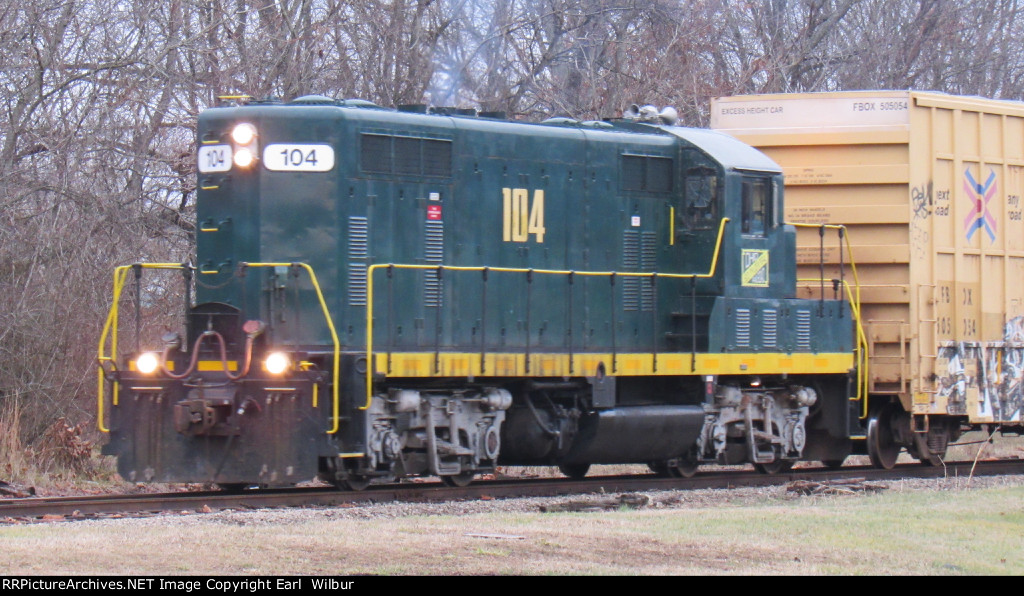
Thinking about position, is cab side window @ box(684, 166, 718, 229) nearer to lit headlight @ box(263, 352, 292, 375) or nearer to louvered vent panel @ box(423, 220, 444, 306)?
louvered vent panel @ box(423, 220, 444, 306)

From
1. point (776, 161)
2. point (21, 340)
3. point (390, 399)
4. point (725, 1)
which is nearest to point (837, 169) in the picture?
point (776, 161)

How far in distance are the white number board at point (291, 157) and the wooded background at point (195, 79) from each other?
4.92 metres

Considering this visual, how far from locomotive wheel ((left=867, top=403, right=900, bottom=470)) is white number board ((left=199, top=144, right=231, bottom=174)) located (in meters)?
7.98

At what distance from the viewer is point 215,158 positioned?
11.6 m

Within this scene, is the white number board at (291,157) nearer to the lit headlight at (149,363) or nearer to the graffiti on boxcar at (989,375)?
the lit headlight at (149,363)

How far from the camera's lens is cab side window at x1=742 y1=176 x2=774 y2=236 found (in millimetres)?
13492

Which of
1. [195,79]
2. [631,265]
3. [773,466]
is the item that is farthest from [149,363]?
[195,79]

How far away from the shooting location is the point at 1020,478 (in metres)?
14.0

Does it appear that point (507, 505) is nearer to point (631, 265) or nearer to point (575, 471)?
point (575, 471)

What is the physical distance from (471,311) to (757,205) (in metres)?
3.46

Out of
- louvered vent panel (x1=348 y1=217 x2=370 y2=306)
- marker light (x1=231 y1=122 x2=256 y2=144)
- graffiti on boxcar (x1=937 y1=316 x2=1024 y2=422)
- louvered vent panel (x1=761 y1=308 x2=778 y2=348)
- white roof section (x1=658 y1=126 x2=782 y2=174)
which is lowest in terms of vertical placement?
graffiti on boxcar (x1=937 y1=316 x2=1024 y2=422)

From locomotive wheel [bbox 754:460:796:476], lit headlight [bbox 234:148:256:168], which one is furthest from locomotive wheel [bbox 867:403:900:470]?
lit headlight [bbox 234:148:256:168]

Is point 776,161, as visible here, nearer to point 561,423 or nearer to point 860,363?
point 860,363

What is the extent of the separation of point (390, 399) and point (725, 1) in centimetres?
1802
